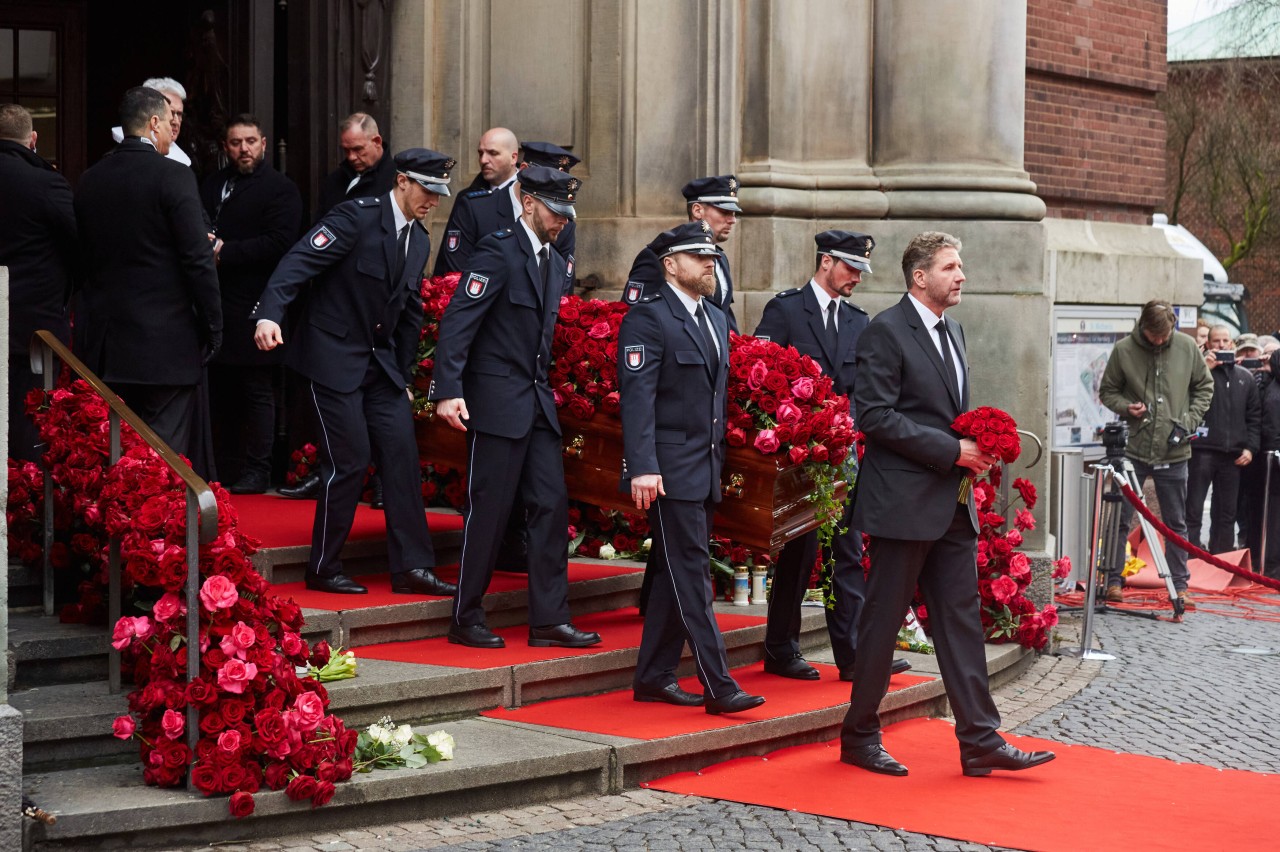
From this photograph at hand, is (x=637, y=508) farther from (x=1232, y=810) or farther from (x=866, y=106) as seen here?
(x=866, y=106)

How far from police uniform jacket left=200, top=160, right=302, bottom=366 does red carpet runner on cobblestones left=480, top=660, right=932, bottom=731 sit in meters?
3.48

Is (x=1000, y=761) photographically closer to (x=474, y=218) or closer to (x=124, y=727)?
(x=124, y=727)

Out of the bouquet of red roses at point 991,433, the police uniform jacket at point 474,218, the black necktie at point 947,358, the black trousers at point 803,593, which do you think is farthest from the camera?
the police uniform jacket at point 474,218

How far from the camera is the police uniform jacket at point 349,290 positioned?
7.65 meters

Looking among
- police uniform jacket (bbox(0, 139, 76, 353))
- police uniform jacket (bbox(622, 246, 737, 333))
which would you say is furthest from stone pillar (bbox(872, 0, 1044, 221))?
police uniform jacket (bbox(0, 139, 76, 353))

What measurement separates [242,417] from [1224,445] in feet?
25.6

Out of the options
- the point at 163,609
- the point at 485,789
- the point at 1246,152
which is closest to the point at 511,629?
the point at 485,789

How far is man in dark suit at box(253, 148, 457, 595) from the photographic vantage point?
25.0ft

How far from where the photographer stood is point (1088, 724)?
829 centimetres

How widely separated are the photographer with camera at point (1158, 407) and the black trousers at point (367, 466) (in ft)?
20.2

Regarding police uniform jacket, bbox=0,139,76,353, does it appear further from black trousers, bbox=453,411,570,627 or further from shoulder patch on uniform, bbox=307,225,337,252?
black trousers, bbox=453,411,570,627

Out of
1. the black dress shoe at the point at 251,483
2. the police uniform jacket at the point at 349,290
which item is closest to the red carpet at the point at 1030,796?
the police uniform jacket at the point at 349,290

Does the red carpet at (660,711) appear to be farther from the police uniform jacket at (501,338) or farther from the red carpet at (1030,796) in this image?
the police uniform jacket at (501,338)

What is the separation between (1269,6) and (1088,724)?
25792mm
